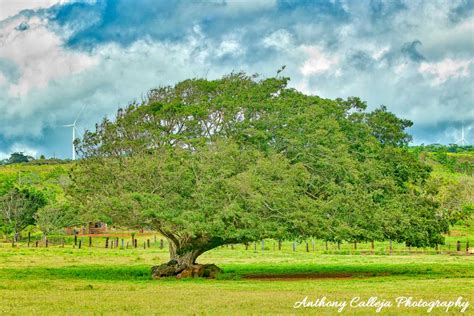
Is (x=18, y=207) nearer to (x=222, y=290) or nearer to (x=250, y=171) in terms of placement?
(x=250, y=171)

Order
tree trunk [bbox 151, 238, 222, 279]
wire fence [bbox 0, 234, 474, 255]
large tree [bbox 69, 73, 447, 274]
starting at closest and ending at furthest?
large tree [bbox 69, 73, 447, 274], tree trunk [bbox 151, 238, 222, 279], wire fence [bbox 0, 234, 474, 255]

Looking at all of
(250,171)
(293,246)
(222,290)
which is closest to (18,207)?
(293,246)

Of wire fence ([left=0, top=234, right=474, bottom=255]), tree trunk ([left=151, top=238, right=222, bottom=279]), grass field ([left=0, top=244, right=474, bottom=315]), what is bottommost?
grass field ([left=0, top=244, right=474, bottom=315])

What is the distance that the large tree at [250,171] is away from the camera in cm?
3497

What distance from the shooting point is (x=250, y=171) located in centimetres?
3503

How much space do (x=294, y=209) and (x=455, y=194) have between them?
5830 centimetres

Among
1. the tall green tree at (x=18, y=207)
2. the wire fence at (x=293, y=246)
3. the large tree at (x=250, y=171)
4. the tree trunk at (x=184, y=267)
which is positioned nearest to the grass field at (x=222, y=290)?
the tree trunk at (x=184, y=267)

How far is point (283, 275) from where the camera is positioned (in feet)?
131

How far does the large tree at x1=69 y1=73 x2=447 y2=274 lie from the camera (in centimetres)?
3497

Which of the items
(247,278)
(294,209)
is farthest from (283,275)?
(294,209)

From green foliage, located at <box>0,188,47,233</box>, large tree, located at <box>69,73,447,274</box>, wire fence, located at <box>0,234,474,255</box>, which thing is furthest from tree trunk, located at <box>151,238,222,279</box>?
green foliage, located at <box>0,188,47,233</box>

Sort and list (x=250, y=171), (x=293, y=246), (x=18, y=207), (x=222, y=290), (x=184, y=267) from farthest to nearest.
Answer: (x=18, y=207)
(x=293, y=246)
(x=184, y=267)
(x=250, y=171)
(x=222, y=290)

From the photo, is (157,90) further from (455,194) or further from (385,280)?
(455,194)

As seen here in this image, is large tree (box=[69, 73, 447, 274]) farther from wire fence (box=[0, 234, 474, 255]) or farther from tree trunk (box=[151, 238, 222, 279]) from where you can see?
wire fence (box=[0, 234, 474, 255])
